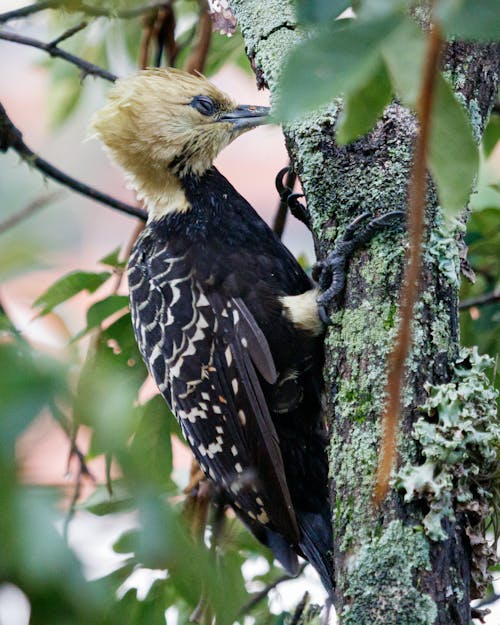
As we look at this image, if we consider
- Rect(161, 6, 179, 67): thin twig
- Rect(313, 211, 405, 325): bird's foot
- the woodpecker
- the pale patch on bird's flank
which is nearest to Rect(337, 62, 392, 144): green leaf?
Rect(313, 211, 405, 325): bird's foot

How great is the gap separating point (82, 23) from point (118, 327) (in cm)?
113

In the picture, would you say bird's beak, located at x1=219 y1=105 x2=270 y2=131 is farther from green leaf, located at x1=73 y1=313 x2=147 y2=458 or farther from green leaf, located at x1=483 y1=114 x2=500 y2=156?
green leaf, located at x1=73 y1=313 x2=147 y2=458

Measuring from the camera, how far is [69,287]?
259cm

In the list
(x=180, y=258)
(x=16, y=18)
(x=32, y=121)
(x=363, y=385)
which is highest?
(x=32, y=121)

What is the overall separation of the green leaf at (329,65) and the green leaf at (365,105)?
109mm

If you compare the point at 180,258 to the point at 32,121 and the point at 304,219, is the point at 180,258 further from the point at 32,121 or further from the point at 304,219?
the point at 32,121

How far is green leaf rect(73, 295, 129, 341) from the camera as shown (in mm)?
2549

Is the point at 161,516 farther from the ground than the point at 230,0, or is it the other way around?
the point at 230,0

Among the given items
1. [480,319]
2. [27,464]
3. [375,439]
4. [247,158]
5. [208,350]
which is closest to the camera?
[27,464]

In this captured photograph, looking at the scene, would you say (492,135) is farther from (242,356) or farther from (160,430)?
(160,430)

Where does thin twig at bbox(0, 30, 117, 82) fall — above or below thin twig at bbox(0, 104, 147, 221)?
above

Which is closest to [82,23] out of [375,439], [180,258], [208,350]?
[180,258]

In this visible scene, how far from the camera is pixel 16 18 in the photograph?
2914 millimetres

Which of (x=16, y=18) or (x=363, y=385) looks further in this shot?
(x=16, y=18)
